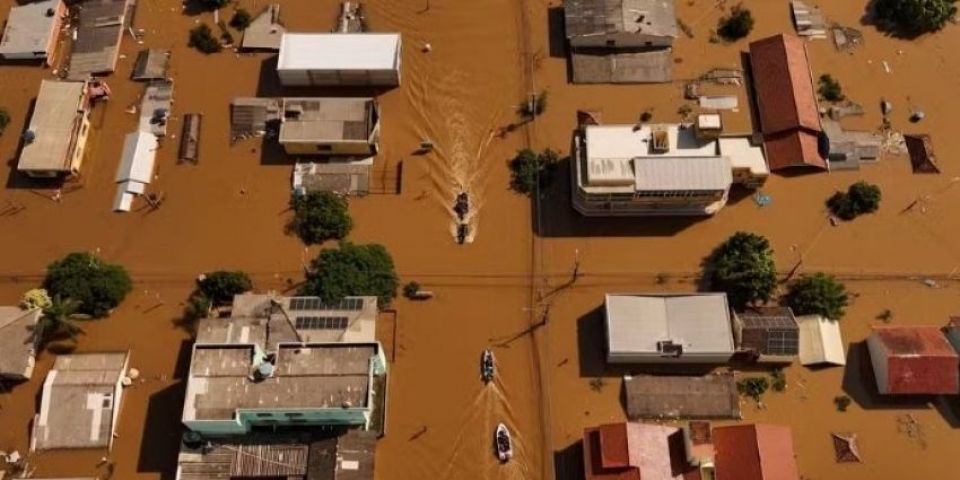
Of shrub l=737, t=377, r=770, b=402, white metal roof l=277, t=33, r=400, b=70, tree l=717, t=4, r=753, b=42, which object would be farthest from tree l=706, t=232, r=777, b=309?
white metal roof l=277, t=33, r=400, b=70

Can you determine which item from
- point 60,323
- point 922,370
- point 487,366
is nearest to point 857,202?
point 922,370

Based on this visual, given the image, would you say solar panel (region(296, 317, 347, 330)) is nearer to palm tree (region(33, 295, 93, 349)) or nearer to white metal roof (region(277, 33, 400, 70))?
palm tree (region(33, 295, 93, 349))

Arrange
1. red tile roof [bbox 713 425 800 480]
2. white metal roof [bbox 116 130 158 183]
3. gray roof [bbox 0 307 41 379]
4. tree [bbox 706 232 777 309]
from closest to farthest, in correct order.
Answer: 1. red tile roof [bbox 713 425 800 480]
2. gray roof [bbox 0 307 41 379]
3. tree [bbox 706 232 777 309]
4. white metal roof [bbox 116 130 158 183]

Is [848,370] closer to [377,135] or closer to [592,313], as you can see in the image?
[592,313]

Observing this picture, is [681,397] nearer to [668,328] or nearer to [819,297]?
[668,328]

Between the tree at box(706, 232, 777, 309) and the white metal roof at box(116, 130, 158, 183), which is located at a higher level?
the white metal roof at box(116, 130, 158, 183)

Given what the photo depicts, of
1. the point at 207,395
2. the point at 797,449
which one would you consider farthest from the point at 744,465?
the point at 207,395
